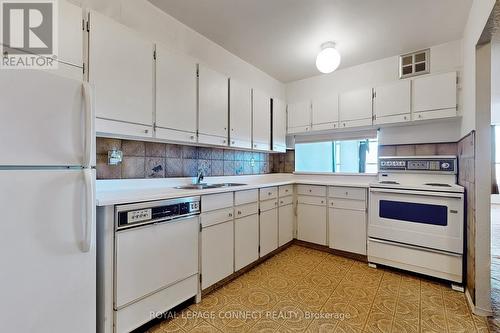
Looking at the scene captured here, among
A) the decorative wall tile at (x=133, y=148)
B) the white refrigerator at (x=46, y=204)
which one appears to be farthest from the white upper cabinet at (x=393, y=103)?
the white refrigerator at (x=46, y=204)

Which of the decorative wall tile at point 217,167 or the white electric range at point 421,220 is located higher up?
the decorative wall tile at point 217,167

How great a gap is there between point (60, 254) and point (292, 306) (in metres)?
1.68

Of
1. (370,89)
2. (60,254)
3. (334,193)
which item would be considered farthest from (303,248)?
(60,254)

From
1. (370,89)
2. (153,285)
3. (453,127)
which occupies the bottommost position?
(153,285)

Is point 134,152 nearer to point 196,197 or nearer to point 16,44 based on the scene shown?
point 196,197

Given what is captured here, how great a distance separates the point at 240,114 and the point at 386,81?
1.99 meters

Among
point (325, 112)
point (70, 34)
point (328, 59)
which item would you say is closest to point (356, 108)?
point (325, 112)

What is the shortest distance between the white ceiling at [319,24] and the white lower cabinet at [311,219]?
6.34 ft

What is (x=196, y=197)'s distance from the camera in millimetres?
1988

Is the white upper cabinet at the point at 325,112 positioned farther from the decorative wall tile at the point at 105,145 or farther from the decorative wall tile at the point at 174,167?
the decorative wall tile at the point at 105,145

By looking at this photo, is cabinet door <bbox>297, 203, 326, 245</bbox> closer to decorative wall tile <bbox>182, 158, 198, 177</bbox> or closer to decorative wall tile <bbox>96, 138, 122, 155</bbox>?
decorative wall tile <bbox>182, 158, 198, 177</bbox>

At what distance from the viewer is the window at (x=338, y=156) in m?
3.41

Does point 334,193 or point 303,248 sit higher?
point 334,193

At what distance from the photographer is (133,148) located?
216cm
